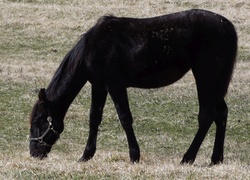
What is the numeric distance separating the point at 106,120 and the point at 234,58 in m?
6.21

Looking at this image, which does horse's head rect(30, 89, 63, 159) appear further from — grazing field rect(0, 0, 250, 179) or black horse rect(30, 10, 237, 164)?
black horse rect(30, 10, 237, 164)

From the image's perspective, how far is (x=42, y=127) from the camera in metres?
10.7

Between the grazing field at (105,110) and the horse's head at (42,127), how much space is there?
0.20 m

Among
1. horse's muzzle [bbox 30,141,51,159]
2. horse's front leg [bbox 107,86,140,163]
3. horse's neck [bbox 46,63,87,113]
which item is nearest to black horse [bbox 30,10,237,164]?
horse's front leg [bbox 107,86,140,163]

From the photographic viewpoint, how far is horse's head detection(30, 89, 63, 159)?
1063 centimetres

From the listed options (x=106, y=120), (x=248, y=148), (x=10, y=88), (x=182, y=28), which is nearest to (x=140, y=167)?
(x=182, y=28)

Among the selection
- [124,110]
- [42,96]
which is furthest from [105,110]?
[124,110]

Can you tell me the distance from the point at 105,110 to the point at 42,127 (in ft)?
21.3

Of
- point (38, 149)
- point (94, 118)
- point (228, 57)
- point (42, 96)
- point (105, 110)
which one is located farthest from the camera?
point (105, 110)

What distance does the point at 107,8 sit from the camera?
32.9m

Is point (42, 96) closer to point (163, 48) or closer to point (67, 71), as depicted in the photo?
point (67, 71)

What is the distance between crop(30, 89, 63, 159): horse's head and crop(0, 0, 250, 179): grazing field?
0.20 m

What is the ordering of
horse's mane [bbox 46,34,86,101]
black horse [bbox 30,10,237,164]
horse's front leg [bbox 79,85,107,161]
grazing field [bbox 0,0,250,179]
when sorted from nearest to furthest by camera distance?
grazing field [bbox 0,0,250,179] < black horse [bbox 30,10,237,164] < horse's mane [bbox 46,34,86,101] < horse's front leg [bbox 79,85,107,161]

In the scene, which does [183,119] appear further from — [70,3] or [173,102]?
[70,3]
